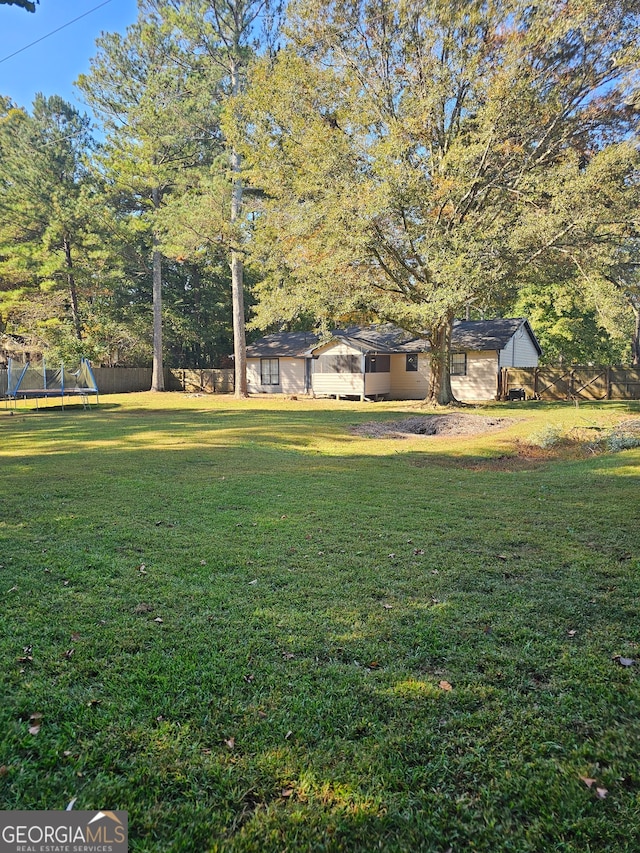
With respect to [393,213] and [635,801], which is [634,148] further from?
[635,801]

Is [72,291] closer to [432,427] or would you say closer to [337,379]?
[337,379]

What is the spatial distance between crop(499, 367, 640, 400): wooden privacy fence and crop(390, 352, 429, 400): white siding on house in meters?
3.85

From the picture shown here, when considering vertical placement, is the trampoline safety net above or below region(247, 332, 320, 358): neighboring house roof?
below

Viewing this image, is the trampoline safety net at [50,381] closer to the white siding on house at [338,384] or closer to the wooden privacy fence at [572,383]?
the white siding on house at [338,384]

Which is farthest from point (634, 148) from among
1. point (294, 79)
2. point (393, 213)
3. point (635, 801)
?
point (635, 801)

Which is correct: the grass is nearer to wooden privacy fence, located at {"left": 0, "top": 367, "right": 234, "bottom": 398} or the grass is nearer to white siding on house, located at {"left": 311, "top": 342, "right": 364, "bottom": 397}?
white siding on house, located at {"left": 311, "top": 342, "right": 364, "bottom": 397}

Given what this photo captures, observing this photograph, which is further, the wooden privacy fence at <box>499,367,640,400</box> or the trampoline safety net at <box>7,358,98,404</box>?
the wooden privacy fence at <box>499,367,640,400</box>

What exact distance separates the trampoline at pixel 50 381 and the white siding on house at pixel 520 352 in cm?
1836

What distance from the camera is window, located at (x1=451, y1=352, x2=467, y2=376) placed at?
80.2 ft

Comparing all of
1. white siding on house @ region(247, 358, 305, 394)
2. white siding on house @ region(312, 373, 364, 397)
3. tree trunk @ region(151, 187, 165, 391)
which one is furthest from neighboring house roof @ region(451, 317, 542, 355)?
tree trunk @ region(151, 187, 165, 391)

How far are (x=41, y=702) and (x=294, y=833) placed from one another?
4.40ft

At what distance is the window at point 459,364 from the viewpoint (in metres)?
24.4

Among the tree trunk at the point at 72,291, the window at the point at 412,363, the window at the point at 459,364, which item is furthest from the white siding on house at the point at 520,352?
the tree trunk at the point at 72,291

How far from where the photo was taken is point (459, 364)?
80.6 ft
